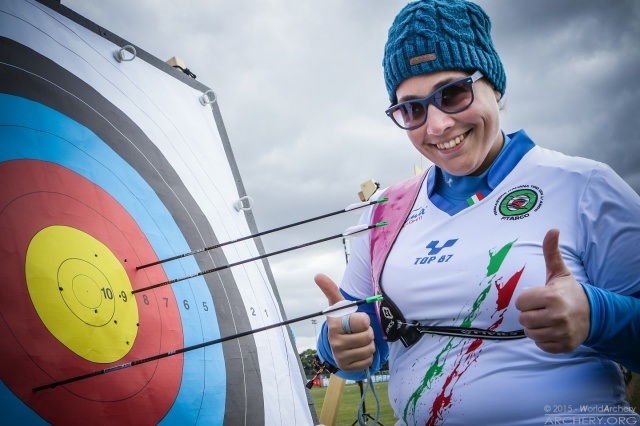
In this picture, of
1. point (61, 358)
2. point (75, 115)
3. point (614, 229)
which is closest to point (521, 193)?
point (614, 229)

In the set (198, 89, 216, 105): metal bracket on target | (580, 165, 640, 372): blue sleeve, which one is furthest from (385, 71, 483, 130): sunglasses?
(198, 89, 216, 105): metal bracket on target

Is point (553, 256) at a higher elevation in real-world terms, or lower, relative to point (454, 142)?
lower

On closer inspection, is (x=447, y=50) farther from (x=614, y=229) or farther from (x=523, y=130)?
(x=614, y=229)

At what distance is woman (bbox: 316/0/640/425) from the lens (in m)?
0.72

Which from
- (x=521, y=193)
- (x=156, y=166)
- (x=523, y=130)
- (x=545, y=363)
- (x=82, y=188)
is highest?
(x=156, y=166)

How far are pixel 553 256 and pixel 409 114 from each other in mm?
488

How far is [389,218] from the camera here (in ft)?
3.88

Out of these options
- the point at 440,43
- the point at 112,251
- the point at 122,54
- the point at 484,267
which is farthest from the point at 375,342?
the point at 122,54

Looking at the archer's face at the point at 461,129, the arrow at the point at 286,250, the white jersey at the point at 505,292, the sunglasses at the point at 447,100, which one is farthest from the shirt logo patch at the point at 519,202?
the arrow at the point at 286,250

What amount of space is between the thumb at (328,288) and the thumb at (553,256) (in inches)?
16.6

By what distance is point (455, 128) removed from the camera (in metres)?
0.96

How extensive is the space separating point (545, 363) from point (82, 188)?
1301 millimetres

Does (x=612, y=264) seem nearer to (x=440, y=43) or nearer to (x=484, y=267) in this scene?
(x=484, y=267)

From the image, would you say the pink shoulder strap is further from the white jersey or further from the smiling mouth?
the smiling mouth
